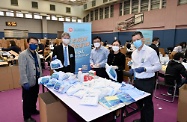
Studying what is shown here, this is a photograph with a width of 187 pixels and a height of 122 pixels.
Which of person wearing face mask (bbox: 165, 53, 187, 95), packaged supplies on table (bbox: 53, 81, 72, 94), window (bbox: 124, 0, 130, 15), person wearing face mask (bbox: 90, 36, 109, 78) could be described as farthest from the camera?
window (bbox: 124, 0, 130, 15)

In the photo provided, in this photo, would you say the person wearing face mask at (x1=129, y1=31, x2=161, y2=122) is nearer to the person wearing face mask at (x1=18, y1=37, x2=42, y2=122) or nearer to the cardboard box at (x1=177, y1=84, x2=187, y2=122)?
the cardboard box at (x1=177, y1=84, x2=187, y2=122)

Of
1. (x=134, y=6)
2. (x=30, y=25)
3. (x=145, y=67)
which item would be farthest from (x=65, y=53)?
(x=30, y=25)

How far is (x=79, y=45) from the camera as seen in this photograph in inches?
154

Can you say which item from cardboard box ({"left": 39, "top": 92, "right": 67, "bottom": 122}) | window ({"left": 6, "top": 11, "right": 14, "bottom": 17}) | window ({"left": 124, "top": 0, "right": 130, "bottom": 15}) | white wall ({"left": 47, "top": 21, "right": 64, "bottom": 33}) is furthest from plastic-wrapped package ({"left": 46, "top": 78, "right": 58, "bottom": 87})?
white wall ({"left": 47, "top": 21, "right": 64, "bottom": 33})

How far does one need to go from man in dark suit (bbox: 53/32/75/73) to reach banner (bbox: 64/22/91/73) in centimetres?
99

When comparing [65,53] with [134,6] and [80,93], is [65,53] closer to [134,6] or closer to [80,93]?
[80,93]

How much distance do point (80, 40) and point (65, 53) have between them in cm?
130

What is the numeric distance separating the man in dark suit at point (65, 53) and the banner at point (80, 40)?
99 centimetres

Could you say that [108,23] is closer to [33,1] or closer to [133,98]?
[33,1]

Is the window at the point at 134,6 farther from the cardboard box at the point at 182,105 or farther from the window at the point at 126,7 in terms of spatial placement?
the cardboard box at the point at 182,105

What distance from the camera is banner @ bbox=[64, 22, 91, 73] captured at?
3786mm

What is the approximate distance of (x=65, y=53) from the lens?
2.69 m

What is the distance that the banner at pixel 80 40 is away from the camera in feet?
12.4

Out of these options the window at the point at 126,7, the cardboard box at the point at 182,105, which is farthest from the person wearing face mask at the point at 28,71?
the window at the point at 126,7
